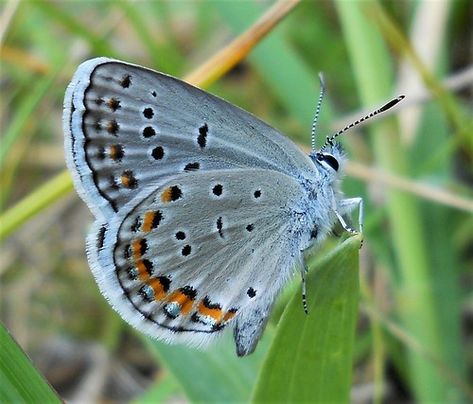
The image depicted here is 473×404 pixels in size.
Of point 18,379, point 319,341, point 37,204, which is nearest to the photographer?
point 18,379

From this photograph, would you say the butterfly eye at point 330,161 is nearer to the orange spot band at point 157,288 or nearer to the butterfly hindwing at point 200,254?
the butterfly hindwing at point 200,254

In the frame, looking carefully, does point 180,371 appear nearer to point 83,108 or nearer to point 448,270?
point 83,108

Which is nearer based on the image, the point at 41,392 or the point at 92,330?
the point at 41,392

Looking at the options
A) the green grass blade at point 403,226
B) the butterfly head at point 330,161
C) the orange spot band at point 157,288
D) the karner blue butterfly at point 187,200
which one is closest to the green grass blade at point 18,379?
the karner blue butterfly at point 187,200

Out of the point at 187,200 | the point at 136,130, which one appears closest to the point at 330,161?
the point at 187,200

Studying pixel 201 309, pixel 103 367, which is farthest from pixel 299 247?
pixel 103 367

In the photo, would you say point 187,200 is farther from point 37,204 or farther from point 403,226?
point 403,226
